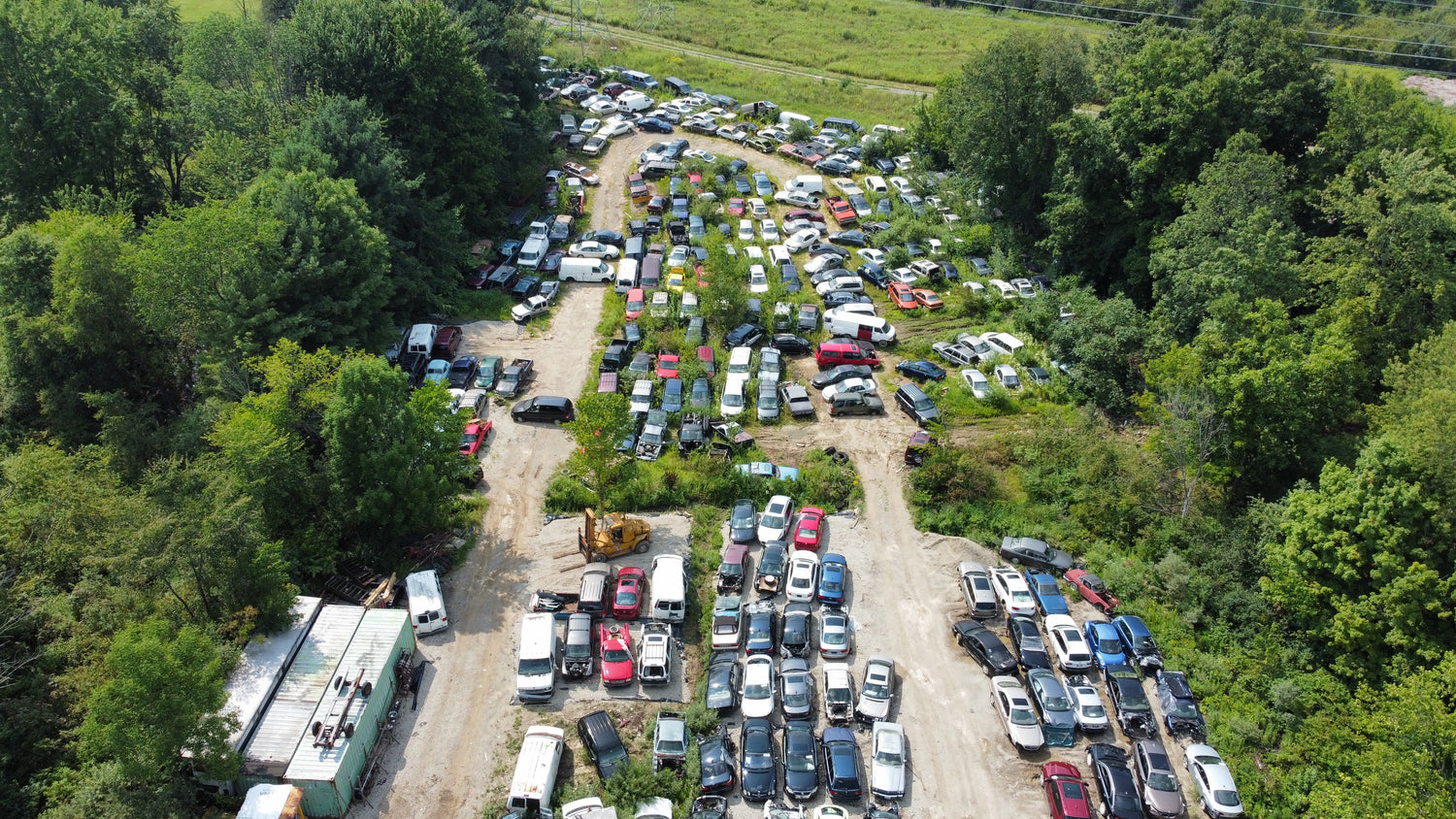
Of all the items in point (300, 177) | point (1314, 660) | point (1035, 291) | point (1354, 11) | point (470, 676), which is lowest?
point (470, 676)

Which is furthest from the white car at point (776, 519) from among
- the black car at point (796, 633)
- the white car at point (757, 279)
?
the white car at point (757, 279)

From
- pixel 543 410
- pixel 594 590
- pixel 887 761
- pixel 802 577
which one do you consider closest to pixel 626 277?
pixel 543 410

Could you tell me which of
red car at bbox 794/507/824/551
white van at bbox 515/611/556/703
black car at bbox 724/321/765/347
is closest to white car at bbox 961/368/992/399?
black car at bbox 724/321/765/347

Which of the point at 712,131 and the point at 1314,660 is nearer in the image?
the point at 1314,660

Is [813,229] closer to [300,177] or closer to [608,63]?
[300,177]

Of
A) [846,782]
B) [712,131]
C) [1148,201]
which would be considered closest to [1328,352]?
[1148,201]

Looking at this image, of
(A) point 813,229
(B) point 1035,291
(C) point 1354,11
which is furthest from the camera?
(C) point 1354,11
